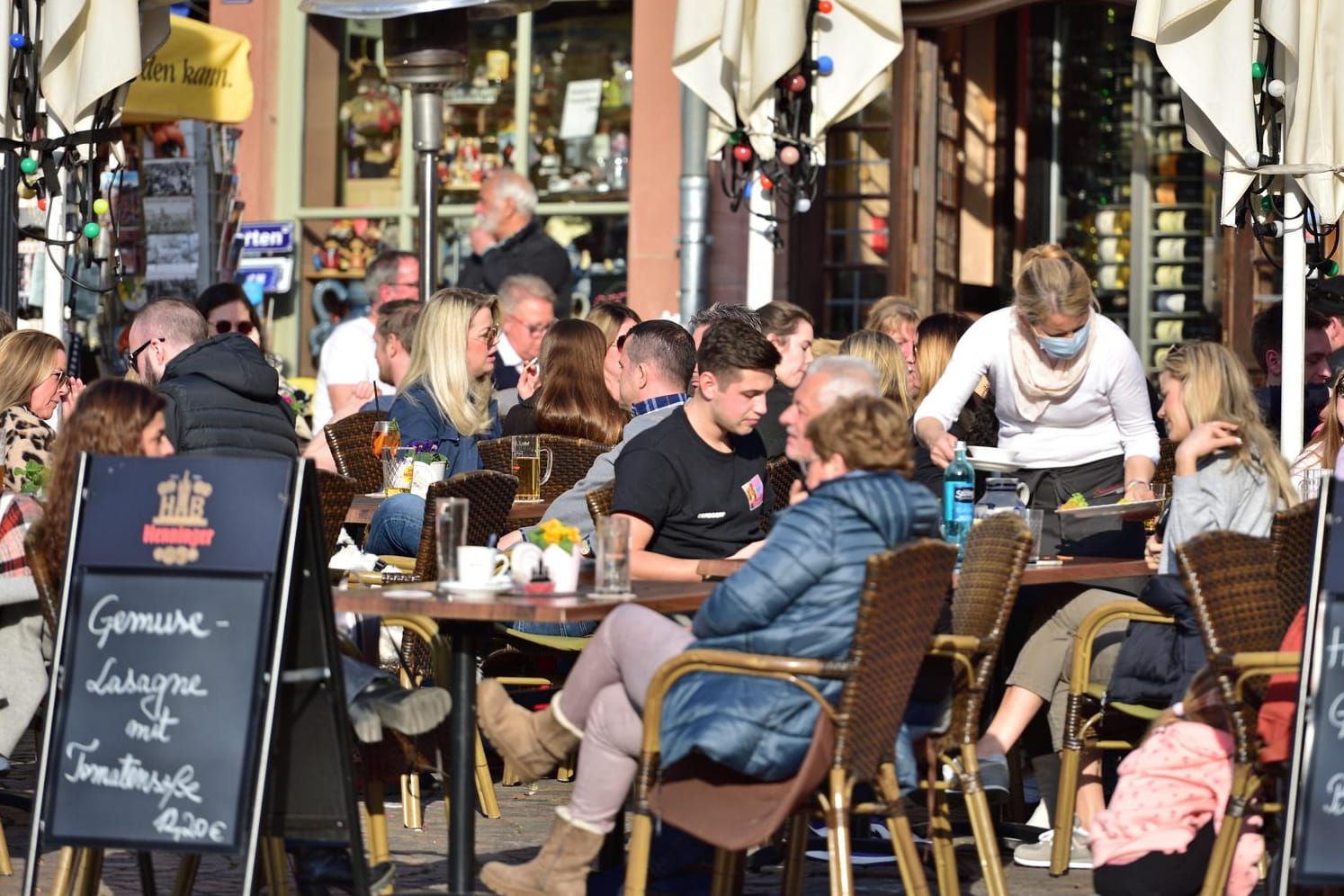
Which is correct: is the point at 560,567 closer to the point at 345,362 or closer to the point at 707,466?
the point at 707,466

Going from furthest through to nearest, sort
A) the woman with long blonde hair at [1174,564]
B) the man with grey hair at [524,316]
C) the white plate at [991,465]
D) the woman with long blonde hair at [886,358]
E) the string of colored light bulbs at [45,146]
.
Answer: the man with grey hair at [524,316] < the string of colored light bulbs at [45,146] < the woman with long blonde hair at [886,358] < the white plate at [991,465] < the woman with long blonde hair at [1174,564]

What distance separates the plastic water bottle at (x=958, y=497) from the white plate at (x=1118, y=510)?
276 millimetres

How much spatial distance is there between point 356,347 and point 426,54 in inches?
87.6

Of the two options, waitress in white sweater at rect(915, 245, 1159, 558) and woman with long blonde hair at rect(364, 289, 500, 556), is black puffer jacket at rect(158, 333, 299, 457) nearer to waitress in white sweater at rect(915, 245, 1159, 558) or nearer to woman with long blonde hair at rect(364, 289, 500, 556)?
woman with long blonde hair at rect(364, 289, 500, 556)

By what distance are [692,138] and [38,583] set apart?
7.63 meters

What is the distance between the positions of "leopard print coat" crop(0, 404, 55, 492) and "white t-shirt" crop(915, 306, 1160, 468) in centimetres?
291

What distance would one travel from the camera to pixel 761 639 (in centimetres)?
486

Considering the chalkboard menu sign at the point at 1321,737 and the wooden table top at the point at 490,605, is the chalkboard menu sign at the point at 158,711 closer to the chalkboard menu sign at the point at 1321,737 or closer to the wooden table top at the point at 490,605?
the wooden table top at the point at 490,605

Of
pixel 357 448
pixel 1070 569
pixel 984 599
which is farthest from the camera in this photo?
pixel 357 448

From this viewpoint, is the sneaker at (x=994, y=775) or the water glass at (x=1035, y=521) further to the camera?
the sneaker at (x=994, y=775)

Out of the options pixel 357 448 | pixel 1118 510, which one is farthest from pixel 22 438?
pixel 1118 510

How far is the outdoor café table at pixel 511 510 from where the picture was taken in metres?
7.50

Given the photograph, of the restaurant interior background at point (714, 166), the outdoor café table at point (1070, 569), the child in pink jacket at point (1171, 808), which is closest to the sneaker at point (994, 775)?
the outdoor café table at point (1070, 569)

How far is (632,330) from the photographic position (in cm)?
764
